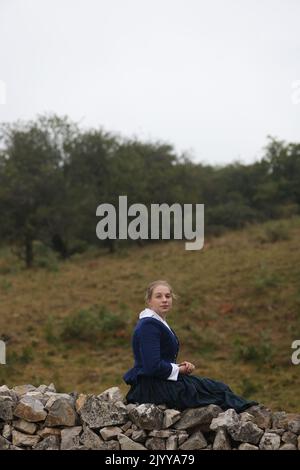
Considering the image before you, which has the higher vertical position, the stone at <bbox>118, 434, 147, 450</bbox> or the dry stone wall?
the dry stone wall

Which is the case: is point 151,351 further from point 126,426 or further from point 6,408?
point 6,408

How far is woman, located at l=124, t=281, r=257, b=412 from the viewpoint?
575 centimetres

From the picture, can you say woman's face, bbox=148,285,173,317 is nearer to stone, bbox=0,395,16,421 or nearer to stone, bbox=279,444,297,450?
stone, bbox=279,444,297,450

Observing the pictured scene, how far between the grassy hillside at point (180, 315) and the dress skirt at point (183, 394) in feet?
20.0

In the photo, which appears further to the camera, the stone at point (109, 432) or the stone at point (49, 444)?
the stone at point (49, 444)

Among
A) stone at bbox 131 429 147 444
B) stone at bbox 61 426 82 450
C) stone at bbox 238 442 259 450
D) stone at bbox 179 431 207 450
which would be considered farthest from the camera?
stone at bbox 61 426 82 450

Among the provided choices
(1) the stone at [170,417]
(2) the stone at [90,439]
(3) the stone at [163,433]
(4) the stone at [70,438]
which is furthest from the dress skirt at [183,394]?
(4) the stone at [70,438]

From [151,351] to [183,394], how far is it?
497 millimetres

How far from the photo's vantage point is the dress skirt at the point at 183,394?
231 inches

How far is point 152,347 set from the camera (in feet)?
18.7

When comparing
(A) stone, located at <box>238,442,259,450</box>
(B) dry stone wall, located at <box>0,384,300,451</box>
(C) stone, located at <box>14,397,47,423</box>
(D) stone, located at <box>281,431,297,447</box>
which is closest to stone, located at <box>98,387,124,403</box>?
(B) dry stone wall, located at <box>0,384,300,451</box>

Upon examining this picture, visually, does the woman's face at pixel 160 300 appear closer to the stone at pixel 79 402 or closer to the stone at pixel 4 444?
the stone at pixel 79 402

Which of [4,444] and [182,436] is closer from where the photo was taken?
[182,436]

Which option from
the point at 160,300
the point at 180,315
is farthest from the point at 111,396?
the point at 180,315
